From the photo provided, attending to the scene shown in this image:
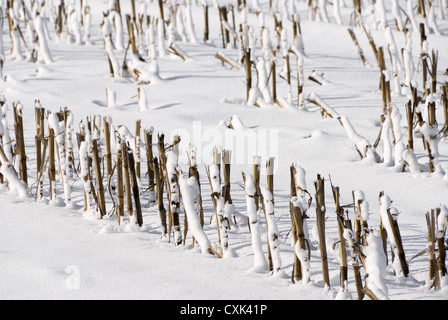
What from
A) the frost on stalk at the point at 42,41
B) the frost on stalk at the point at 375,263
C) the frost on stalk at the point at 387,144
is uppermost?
the frost on stalk at the point at 42,41

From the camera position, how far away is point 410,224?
1967 millimetres

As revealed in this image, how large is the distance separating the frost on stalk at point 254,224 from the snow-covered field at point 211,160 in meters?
0.01

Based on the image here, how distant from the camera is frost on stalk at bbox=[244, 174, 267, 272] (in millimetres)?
1510

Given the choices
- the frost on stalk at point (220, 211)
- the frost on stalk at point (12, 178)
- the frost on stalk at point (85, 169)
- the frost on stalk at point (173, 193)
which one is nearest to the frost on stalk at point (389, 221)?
the frost on stalk at point (220, 211)

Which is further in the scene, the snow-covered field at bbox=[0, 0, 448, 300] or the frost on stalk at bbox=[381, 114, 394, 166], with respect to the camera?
the frost on stalk at bbox=[381, 114, 394, 166]

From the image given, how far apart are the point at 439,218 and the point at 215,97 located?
225 centimetres

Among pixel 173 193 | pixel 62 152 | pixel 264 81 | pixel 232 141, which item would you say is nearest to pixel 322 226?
pixel 173 193

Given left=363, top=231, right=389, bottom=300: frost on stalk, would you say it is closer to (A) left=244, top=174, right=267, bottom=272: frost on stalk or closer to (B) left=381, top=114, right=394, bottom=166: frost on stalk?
(A) left=244, top=174, right=267, bottom=272: frost on stalk

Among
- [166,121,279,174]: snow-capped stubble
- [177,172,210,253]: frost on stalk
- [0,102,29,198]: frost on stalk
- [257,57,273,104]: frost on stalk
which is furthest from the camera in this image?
[257,57,273,104]: frost on stalk

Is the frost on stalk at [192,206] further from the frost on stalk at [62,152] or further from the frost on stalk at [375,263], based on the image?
the frost on stalk at [62,152]

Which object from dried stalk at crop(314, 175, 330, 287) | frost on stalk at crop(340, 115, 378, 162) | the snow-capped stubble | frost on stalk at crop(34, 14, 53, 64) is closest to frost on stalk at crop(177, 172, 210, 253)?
dried stalk at crop(314, 175, 330, 287)

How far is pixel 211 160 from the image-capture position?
8.67ft

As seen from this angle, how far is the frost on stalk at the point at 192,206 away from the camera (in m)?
1.62
